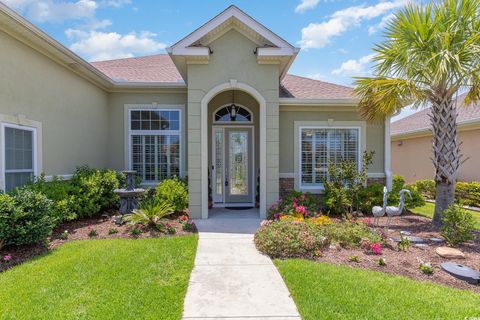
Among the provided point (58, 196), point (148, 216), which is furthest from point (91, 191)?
point (148, 216)

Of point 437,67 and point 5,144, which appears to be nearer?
point 5,144

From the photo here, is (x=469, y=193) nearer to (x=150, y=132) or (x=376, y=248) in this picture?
(x=376, y=248)

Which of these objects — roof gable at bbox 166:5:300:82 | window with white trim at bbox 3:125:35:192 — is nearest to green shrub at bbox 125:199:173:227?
window with white trim at bbox 3:125:35:192

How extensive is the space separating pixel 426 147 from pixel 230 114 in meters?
11.3

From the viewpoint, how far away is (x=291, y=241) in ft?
17.3

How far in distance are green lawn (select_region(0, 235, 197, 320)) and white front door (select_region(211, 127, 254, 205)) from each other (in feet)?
15.3

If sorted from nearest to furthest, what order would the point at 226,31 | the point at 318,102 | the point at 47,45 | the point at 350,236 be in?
the point at 350,236 → the point at 47,45 → the point at 226,31 → the point at 318,102

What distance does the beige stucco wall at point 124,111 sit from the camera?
32.7ft

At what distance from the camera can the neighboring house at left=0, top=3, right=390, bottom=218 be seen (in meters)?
6.50

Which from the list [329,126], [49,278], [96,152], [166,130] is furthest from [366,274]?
[96,152]

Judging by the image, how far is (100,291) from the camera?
3.77 meters

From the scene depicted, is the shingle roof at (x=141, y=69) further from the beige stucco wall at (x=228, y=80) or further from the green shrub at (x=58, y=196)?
the green shrub at (x=58, y=196)

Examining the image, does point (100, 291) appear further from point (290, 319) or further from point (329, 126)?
point (329, 126)

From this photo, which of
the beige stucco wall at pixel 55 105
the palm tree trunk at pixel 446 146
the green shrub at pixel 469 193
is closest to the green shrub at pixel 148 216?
the beige stucco wall at pixel 55 105
